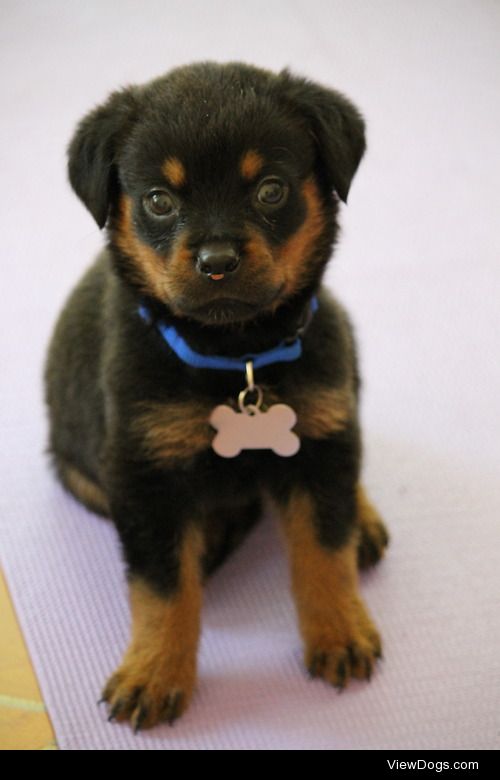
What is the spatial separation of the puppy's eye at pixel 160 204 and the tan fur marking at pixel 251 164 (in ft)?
0.44

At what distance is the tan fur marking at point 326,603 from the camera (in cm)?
200

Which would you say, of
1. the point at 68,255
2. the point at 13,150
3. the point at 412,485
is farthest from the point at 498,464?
the point at 13,150

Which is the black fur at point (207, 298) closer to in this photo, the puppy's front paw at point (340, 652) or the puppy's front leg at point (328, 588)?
the puppy's front leg at point (328, 588)

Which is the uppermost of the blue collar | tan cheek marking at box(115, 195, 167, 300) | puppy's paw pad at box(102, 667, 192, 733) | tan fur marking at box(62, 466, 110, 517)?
tan cheek marking at box(115, 195, 167, 300)

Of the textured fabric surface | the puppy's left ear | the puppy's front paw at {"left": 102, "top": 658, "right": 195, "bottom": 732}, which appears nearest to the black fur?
the puppy's left ear

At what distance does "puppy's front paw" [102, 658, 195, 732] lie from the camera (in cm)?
191

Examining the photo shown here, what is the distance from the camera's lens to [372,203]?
11.1 feet

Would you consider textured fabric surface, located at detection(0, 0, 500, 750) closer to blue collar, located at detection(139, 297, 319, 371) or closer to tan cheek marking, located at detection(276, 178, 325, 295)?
blue collar, located at detection(139, 297, 319, 371)

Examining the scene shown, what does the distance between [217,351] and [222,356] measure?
0.04ft

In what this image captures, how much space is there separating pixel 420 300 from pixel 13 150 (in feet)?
5.40

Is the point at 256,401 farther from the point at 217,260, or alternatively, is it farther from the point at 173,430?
the point at 217,260
